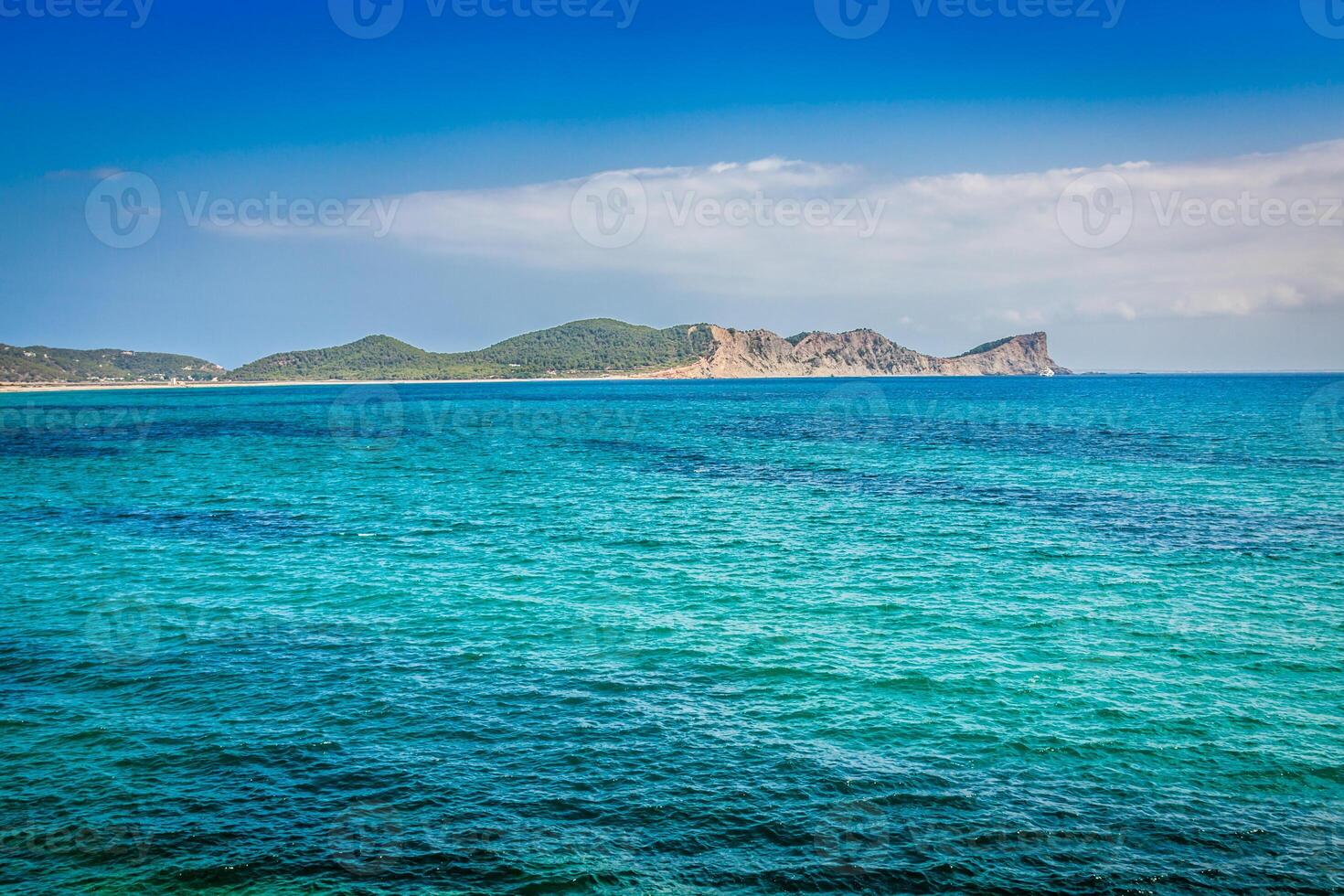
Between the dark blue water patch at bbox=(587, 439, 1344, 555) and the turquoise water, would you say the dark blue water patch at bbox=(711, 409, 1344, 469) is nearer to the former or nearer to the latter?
the dark blue water patch at bbox=(587, 439, 1344, 555)

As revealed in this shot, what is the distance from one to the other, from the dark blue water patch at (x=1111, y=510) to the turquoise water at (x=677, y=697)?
13.4 inches

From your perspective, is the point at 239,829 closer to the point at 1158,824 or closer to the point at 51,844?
the point at 51,844

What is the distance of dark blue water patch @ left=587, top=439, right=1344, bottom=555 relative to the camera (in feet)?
104

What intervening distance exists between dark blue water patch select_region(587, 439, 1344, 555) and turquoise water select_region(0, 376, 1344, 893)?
34cm

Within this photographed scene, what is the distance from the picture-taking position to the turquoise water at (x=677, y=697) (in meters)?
11.8

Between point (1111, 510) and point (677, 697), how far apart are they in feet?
94.3

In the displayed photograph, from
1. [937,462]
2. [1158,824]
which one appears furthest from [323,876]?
[937,462]

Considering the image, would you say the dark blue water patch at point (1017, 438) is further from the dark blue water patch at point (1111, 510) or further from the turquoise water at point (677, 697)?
the turquoise water at point (677, 697)

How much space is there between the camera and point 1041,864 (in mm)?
11492

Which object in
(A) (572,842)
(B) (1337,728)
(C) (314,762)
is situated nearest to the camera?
(A) (572,842)

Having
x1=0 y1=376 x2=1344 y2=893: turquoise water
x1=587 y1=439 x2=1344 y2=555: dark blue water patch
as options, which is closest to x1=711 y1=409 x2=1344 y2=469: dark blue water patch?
x1=587 y1=439 x2=1344 y2=555: dark blue water patch

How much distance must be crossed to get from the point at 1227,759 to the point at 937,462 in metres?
45.1

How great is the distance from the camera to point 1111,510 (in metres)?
38.2

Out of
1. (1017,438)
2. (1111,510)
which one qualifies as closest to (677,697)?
(1111,510)
